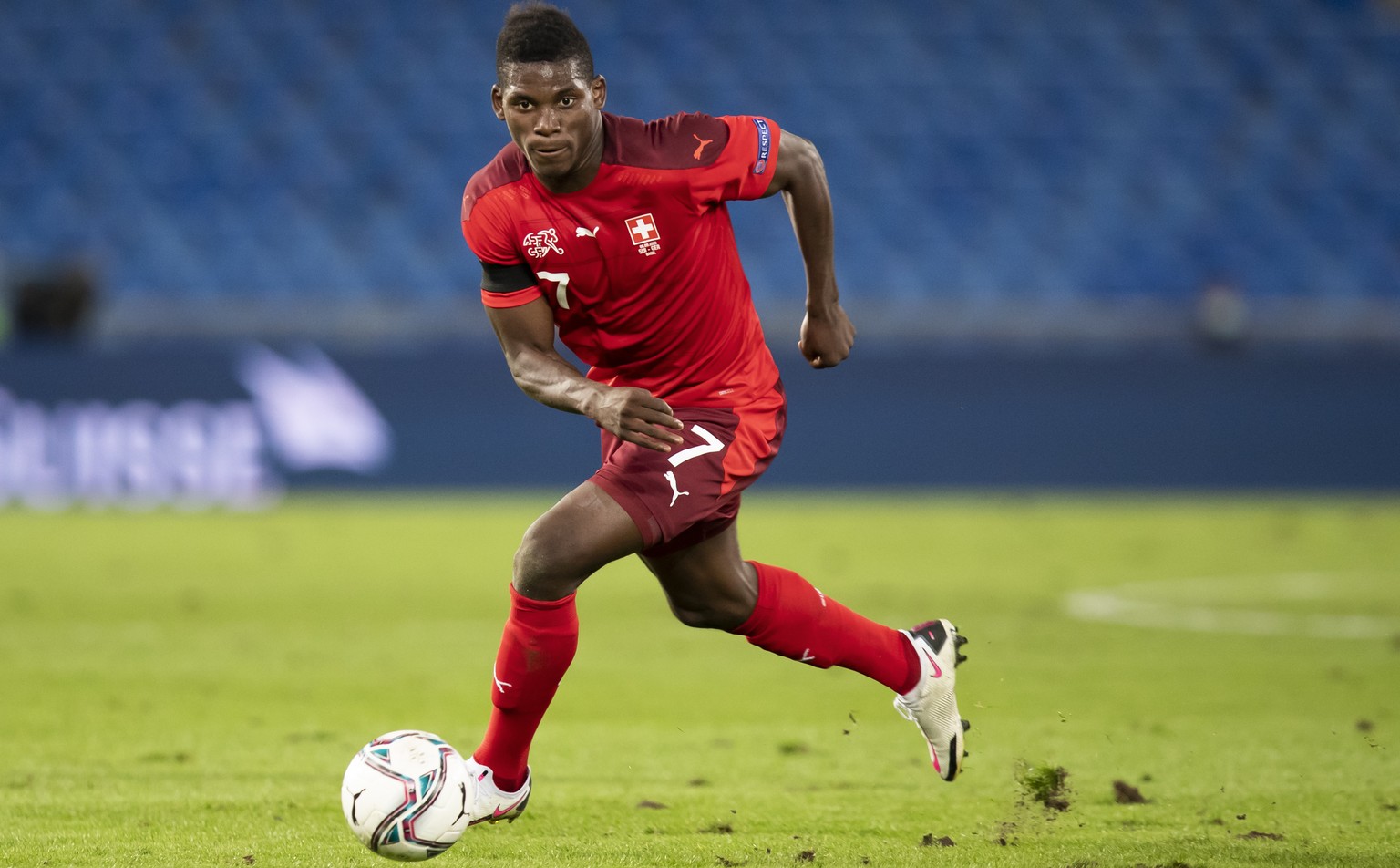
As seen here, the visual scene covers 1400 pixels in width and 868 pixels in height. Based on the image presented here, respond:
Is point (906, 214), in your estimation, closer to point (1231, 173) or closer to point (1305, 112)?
point (1231, 173)

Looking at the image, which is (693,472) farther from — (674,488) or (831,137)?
(831,137)

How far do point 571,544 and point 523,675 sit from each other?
0.34m

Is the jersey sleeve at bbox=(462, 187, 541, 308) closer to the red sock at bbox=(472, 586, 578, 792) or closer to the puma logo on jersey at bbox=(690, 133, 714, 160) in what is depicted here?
the puma logo on jersey at bbox=(690, 133, 714, 160)

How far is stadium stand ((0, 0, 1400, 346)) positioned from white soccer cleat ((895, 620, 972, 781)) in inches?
414

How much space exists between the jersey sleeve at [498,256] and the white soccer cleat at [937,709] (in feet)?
4.46

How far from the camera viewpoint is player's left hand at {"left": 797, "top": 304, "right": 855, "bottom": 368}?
422 centimetres

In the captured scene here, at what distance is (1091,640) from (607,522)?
3878 millimetres

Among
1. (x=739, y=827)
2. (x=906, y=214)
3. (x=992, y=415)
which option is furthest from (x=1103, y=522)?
(x=739, y=827)

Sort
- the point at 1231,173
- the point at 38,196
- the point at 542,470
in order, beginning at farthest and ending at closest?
the point at 1231,173
the point at 38,196
the point at 542,470

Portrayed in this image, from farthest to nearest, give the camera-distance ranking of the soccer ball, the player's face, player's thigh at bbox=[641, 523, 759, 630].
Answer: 1. player's thigh at bbox=[641, 523, 759, 630]
2. the player's face
3. the soccer ball

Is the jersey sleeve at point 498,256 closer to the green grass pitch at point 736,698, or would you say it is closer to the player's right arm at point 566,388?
the player's right arm at point 566,388

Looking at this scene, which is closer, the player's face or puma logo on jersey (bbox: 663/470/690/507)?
the player's face

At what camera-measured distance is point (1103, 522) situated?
11086mm

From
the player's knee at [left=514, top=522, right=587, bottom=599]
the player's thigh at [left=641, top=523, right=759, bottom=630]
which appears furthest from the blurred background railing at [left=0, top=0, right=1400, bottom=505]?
the player's knee at [left=514, top=522, right=587, bottom=599]
